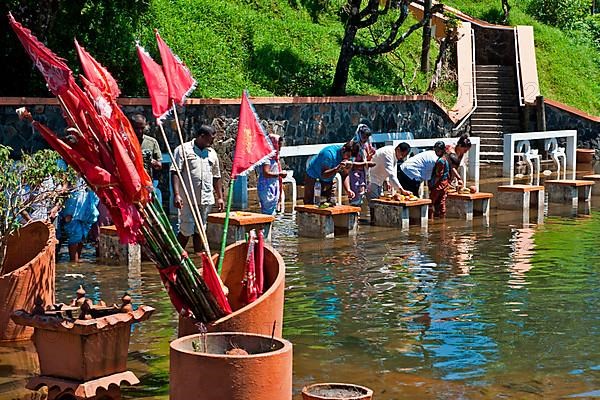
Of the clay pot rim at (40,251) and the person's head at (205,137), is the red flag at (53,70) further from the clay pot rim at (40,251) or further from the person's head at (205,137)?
the person's head at (205,137)

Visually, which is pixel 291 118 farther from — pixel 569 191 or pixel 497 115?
pixel 497 115

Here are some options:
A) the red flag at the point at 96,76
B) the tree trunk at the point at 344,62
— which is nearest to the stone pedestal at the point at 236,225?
the red flag at the point at 96,76

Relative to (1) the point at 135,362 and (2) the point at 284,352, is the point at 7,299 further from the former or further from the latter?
(2) the point at 284,352

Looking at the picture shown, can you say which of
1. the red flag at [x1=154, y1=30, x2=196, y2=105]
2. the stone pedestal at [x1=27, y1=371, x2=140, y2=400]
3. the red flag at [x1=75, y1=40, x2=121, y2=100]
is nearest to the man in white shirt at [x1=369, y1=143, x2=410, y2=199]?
the red flag at [x1=154, y1=30, x2=196, y2=105]

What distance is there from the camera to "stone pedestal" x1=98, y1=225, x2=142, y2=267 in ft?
46.2

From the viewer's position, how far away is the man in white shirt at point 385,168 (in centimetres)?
1766

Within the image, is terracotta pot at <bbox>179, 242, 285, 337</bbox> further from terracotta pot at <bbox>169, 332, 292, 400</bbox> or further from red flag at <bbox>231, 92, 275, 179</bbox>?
terracotta pot at <bbox>169, 332, 292, 400</bbox>

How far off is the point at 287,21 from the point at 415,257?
1473 cm

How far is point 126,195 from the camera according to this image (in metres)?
7.96

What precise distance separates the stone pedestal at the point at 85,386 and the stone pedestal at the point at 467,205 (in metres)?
11.2

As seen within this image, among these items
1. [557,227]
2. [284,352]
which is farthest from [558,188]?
[284,352]

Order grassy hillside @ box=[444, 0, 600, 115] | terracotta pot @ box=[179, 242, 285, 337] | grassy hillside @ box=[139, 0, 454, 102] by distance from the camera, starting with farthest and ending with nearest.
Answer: grassy hillside @ box=[444, 0, 600, 115], grassy hillside @ box=[139, 0, 454, 102], terracotta pot @ box=[179, 242, 285, 337]

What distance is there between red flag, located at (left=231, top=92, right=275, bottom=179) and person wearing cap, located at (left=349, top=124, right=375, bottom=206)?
821cm

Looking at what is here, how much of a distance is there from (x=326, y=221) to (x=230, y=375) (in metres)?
9.48
